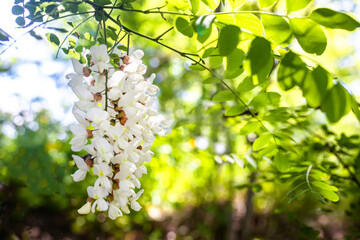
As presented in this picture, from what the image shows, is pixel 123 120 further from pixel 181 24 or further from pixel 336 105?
pixel 336 105

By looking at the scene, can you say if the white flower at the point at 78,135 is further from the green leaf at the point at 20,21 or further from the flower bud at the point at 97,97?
the green leaf at the point at 20,21

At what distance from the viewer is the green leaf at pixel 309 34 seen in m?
0.49

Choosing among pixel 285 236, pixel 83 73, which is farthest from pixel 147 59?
pixel 83 73

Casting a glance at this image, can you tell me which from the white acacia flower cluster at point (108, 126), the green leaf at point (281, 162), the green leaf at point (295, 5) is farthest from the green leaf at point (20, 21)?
the green leaf at point (281, 162)

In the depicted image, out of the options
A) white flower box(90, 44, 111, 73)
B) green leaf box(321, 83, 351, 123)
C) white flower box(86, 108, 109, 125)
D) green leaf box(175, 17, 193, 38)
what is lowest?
white flower box(86, 108, 109, 125)

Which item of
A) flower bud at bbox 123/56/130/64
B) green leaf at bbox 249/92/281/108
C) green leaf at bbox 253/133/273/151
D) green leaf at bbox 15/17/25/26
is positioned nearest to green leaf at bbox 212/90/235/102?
green leaf at bbox 249/92/281/108

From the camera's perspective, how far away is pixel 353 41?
3.41 m

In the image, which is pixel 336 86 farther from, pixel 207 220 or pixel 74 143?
pixel 207 220

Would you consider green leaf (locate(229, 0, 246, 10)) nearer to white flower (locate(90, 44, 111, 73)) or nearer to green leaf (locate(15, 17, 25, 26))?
white flower (locate(90, 44, 111, 73))

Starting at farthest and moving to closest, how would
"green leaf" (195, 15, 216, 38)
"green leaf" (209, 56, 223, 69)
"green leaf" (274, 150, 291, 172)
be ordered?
"green leaf" (274, 150, 291, 172) → "green leaf" (209, 56, 223, 69) → "green leaf" (195, 15, 216, 38)

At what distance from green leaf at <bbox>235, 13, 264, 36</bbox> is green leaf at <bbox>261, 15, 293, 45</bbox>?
22mm

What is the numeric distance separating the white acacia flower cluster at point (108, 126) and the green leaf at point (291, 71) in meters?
0.26

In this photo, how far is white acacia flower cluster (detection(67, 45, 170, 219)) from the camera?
0.53 m

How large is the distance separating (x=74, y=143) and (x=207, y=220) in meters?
2.79
